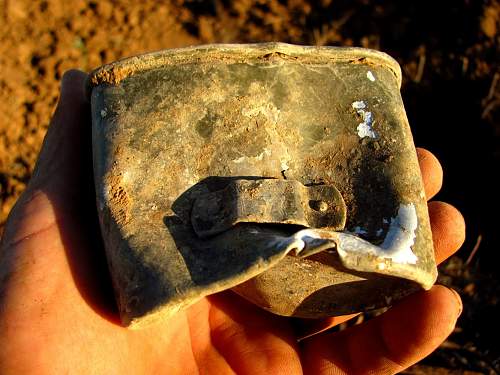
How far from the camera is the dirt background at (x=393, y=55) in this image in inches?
105

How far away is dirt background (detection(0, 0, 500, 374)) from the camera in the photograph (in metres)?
2.68

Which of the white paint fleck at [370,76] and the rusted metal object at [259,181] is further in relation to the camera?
the white paint fleck at [370,76]

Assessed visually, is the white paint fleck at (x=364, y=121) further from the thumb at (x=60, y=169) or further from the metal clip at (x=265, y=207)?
the thumb at (x=60, y=169)

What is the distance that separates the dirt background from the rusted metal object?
1.19 metres

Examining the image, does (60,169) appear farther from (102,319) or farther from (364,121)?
(364,121)

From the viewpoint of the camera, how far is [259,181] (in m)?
1.46

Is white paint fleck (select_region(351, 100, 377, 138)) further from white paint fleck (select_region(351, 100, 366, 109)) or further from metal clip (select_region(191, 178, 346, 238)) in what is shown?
metal clip (select_region(191, 178, 346, 238))

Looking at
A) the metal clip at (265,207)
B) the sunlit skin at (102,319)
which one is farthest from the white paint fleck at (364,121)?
the sunlit skin at (102,319)

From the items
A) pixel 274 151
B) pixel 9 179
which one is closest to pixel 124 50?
pixel 9 179

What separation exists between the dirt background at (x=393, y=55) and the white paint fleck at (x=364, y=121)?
3.95 feet

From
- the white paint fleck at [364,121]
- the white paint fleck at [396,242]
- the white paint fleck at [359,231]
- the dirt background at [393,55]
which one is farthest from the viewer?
the dirt background at [393,55]

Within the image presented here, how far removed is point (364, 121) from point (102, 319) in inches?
34.3

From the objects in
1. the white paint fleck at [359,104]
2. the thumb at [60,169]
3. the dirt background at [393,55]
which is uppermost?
the thumb at [60,169]

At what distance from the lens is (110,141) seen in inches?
57.5
